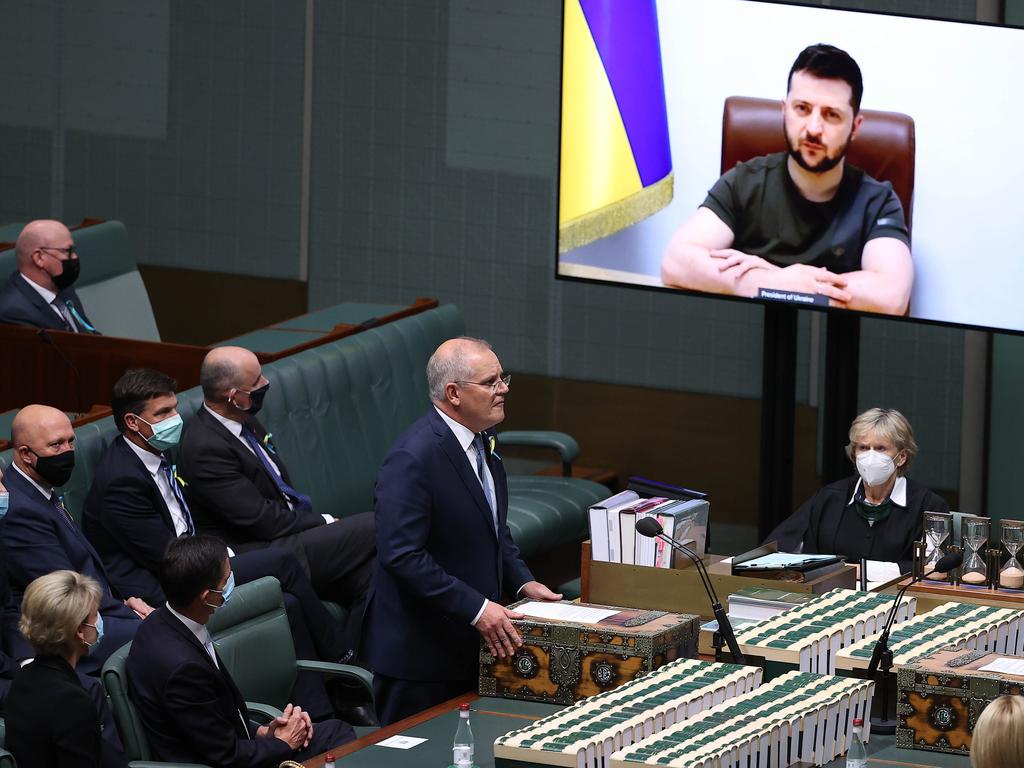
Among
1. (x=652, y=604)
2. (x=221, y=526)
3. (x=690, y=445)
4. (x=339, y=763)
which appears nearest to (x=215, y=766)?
(x=339, y=763)

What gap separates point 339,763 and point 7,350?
3.52 metres

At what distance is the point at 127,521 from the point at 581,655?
71.9 inches

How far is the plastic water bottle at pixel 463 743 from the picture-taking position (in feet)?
12.8

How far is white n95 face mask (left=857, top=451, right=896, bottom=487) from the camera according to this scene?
5.59 meters

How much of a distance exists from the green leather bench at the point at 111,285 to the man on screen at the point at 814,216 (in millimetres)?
2645

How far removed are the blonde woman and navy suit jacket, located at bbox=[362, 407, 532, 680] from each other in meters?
0.82

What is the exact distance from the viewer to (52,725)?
161 inches

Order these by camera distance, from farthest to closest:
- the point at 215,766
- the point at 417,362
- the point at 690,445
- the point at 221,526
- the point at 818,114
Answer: the point at 690,445 → the point at 417,362 → the point at 818,114 → the point at 221,526 → the point at 215,766

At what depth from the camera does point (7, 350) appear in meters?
7.07

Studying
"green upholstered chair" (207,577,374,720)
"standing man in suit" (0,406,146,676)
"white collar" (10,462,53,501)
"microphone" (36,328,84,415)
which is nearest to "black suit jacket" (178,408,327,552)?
"standing man in suit" (0,406,146,676)

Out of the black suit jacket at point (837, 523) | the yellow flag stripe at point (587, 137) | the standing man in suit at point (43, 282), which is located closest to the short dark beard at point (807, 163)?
the yellow flag stripe at point (587, 137)

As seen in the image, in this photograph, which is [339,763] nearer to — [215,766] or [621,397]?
[215,766]

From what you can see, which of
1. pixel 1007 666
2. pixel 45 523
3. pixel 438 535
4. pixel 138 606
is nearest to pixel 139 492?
pixel 138 606

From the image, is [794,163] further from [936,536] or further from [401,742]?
[401,742]
